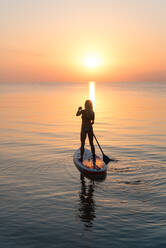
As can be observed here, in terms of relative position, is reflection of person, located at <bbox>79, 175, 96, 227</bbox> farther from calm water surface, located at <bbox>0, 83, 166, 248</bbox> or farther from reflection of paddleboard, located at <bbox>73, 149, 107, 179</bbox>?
reflection of paddleboard, located at <bbox>73, 149, 107, 179</bbox>

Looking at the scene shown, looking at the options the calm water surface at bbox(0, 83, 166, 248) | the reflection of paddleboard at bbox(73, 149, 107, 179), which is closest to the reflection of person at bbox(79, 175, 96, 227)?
the calm water surface at bbox(0, 83, 166, 248)

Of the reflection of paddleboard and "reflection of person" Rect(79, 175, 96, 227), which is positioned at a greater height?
the reflection of paddleboard

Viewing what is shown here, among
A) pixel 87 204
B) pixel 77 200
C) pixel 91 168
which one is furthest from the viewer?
pixel 91 168

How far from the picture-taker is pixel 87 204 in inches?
382

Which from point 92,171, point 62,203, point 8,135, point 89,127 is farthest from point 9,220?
point 8,135

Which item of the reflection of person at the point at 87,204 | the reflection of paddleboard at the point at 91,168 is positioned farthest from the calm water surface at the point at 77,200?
the reflection of paddleboard at the point at 91,168

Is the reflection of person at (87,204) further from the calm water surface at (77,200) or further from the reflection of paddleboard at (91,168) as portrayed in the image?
the reflection of paddleboard at (91,168)

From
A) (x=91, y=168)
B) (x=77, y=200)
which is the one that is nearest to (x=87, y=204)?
(x=77, y=200)

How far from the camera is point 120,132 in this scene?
2580 cm

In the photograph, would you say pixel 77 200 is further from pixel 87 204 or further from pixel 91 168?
pixel 91 168

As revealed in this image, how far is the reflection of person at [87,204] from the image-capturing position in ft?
28.3

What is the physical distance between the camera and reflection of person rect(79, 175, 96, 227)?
8.62m

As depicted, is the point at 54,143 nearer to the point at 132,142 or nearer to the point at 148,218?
the point at 132,142

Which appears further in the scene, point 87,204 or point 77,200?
point 77,200
